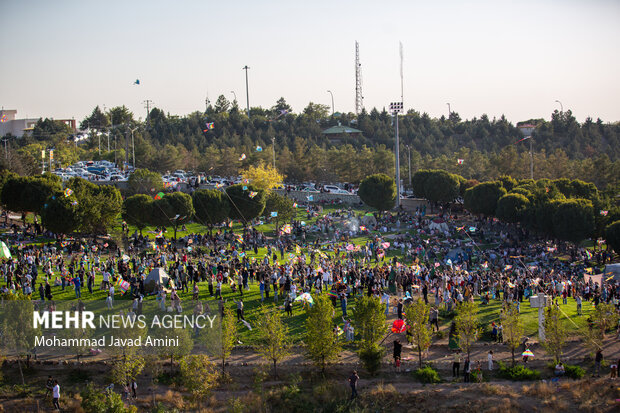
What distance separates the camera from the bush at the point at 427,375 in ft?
69.1

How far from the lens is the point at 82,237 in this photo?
42125 millimetres

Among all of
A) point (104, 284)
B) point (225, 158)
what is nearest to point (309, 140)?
point (225, 158)

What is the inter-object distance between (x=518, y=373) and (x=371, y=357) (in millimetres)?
4864

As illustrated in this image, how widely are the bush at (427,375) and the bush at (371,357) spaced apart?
133 cm

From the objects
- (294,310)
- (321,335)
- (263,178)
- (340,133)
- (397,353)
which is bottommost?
(397,353)

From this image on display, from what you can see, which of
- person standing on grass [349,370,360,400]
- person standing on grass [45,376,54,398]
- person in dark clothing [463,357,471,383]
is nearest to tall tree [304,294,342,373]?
person standing on grass [349,370,360,400]

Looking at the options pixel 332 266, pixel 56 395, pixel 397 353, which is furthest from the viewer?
pixel 332 266

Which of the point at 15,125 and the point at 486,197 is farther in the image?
the point at 15,125

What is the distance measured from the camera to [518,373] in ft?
69.7

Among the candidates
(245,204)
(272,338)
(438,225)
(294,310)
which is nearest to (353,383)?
(272,338)

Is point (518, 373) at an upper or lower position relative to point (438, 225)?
lower

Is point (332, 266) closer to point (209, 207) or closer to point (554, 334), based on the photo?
point (554, 334)

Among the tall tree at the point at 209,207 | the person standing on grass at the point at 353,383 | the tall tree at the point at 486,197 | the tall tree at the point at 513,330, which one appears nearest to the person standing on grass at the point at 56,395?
the person standing on grass at the point at 353,383

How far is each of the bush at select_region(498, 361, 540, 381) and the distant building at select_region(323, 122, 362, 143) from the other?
88.6 meters
